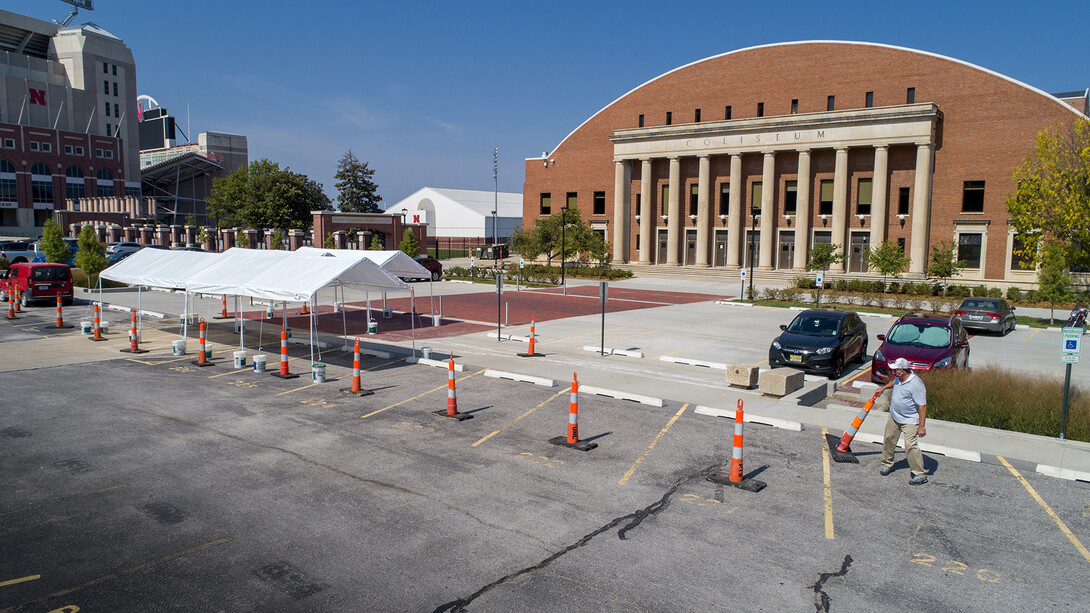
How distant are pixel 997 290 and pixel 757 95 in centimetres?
2830

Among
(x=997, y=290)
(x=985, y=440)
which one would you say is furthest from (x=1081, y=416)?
(x=997, y=290)

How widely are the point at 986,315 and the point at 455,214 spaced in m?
96.9

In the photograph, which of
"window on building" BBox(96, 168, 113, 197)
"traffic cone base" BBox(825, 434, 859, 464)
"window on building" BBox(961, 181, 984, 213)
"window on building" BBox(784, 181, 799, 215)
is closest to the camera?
"traffic cone base" BBox(825, 434, 859, 464)

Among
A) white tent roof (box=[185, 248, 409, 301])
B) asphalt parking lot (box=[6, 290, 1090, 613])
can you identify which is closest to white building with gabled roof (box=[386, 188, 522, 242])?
white tent roof (box=[185, 248, 409, 301])

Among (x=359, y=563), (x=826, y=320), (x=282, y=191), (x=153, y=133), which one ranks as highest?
(x=153, y=133)

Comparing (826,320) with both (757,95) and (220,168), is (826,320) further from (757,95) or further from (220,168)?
(220,168)

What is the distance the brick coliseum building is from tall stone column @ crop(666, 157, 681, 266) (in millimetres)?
133

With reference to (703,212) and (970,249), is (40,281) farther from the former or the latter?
(970,249)

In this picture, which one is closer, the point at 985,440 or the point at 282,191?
the point at 985,440

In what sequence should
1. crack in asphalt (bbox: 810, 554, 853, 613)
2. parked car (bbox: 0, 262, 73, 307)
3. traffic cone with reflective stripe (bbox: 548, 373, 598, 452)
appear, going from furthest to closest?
parked car (bbox: 0, 262, 73, 307)
traffic cone with reflective stripe (bbox: 548, 373, 598, 452)
crack in asphalt (bbox: 810, 554, 853, 613)

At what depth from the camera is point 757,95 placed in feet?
206

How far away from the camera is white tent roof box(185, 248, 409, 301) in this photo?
17.9 metres

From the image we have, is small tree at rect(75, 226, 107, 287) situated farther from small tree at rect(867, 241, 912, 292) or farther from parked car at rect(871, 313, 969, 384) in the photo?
small tree at rect(867, 241, 912, 292)

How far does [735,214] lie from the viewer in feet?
203
